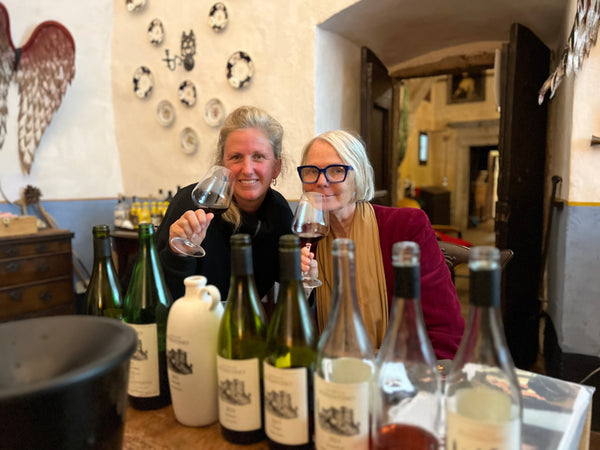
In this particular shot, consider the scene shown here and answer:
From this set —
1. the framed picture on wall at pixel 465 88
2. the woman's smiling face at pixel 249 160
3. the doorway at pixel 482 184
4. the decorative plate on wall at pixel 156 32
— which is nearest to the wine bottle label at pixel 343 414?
the woman's smiling face at pixel 249 160

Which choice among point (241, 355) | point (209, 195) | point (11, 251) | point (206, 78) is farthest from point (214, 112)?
point (241, 355)

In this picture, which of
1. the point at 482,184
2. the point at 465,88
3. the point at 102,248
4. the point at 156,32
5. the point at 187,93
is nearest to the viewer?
the point at 102,248

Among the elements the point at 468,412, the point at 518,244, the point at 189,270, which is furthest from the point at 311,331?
the point at 518,244

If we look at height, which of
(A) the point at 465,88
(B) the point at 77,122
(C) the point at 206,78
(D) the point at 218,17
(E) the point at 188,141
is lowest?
(E) the point at 188,141

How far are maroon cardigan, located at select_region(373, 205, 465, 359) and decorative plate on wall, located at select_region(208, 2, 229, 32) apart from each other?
260 cm

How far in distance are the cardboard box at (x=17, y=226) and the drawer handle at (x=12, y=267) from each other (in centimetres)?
21

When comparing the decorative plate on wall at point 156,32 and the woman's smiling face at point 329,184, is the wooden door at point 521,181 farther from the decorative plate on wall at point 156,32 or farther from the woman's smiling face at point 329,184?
the decorative plate on wall at point 156,32

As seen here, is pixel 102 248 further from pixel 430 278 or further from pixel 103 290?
pixel 430 278

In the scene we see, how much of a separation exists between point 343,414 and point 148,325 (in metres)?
→ 0.39

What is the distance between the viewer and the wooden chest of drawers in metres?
3.02

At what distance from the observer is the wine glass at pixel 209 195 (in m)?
1.01

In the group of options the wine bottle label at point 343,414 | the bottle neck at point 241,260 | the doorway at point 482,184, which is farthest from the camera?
the doorway at point 482,184

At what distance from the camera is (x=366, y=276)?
1276 millimetres

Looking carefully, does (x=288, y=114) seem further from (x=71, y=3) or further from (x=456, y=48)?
(x=71, y=3)
